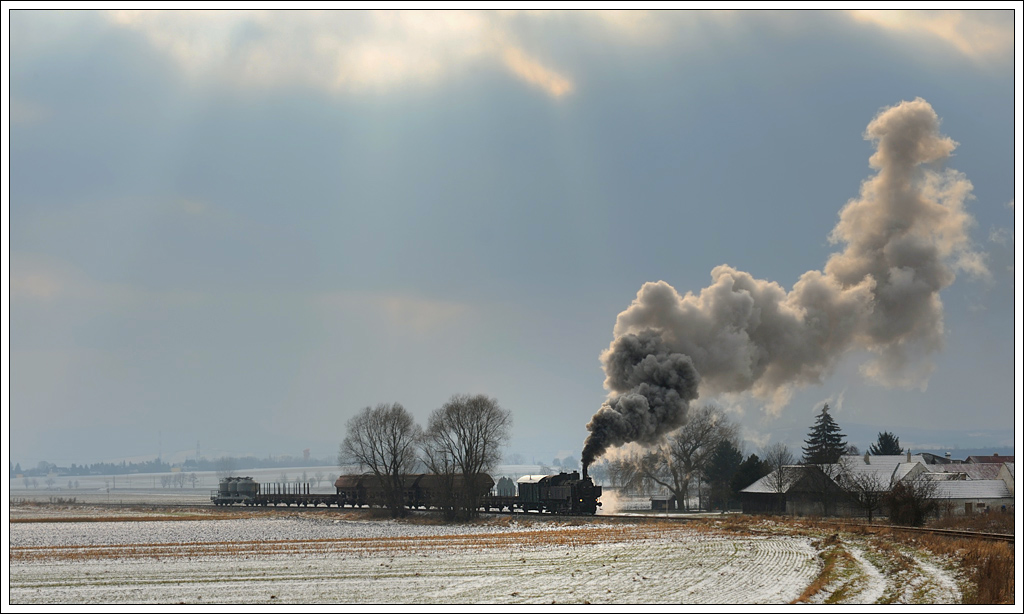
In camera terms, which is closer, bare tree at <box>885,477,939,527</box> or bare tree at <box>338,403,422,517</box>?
bare tree at <box>885,477,939,527</box>

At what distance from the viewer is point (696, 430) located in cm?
8212

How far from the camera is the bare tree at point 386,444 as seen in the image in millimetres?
71250

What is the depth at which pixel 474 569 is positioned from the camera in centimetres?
2689

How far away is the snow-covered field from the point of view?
854 inches

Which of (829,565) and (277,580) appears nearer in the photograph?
(277,580)

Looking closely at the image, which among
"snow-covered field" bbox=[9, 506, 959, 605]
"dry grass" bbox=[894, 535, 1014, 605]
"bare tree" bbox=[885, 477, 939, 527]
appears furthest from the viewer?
"bare tree" bbox=[885, 477, 939, 527]

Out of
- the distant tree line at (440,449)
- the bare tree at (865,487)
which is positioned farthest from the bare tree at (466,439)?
the bare tree at (865,487)

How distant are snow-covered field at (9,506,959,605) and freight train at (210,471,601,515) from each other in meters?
11.9

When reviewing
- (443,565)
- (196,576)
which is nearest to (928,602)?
(443,565)

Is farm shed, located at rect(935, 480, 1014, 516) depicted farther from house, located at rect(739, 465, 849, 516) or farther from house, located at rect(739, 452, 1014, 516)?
house, located at rect(739, 465, 849, 516)

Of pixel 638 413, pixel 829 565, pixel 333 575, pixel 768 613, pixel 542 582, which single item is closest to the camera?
pixel 768 613

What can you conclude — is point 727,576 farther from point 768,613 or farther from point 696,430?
point 696,430

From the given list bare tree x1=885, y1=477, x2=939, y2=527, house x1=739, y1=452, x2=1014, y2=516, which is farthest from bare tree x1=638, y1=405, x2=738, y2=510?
bare tree x1=885, y1=477, x2=939, y2=527

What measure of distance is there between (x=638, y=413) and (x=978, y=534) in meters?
23.6
